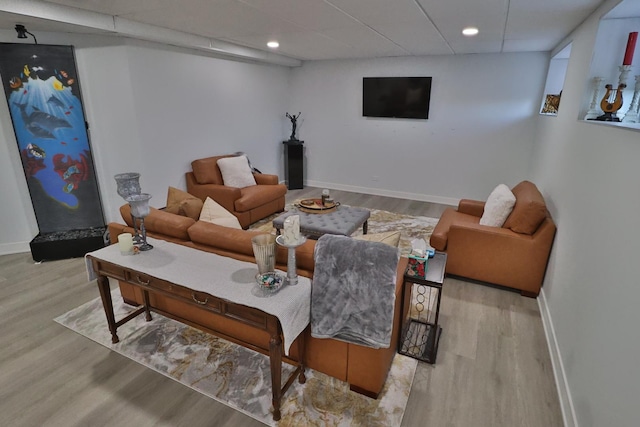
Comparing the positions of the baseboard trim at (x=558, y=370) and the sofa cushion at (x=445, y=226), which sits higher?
the sofa cushion at (x=445, y=226)

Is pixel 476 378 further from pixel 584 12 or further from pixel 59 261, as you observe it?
pixel 59 261

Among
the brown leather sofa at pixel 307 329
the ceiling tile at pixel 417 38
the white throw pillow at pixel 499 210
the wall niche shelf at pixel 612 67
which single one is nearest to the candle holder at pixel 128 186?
the brown leather sofa at pixel 307 329

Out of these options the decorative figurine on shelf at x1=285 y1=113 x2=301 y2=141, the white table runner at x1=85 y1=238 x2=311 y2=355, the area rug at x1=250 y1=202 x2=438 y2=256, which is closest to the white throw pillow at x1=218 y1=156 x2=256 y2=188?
the area rug at x1=250 y1=202 x2=438 y2=256

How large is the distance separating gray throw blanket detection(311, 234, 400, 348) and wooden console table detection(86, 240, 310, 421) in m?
0.11

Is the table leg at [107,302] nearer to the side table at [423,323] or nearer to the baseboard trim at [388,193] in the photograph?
the side table at [423,323]

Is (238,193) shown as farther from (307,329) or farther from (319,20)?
(307,329)

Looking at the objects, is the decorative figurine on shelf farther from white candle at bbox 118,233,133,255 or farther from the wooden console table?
white candle at bbox 118,233,133,255

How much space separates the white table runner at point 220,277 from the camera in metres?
1.69

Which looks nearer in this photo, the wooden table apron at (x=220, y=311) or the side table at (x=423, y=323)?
the wooden table apron at (x=220, y=311)

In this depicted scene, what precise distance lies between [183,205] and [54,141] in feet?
6.98

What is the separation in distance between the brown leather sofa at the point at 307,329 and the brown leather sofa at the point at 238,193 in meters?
1.80

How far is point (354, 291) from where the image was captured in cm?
181

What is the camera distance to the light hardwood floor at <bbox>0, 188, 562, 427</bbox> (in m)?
1.86

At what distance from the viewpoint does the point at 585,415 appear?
5.35ft
